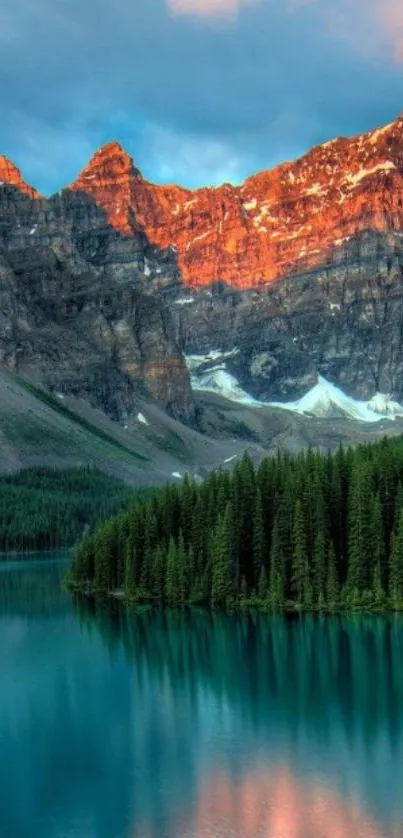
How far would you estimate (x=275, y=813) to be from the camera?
3478cm

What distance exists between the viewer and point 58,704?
177 feet

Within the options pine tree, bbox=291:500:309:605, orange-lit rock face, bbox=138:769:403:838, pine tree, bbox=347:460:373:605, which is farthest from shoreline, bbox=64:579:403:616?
orange-lit rock face, bbox=138:769:403:838

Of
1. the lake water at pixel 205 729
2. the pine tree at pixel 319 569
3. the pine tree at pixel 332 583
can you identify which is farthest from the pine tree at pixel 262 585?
the lake water at pixel 205 729

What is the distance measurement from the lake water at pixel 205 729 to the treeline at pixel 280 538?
7384 mm

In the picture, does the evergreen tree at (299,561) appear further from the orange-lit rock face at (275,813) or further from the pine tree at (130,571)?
the orange-lit rock face at (275,813)

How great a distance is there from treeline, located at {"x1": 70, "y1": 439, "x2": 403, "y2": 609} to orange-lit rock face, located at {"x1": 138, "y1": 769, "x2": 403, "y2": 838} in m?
45.3

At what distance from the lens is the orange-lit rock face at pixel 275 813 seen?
1298 inches

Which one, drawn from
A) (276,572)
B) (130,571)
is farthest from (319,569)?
(130,571)

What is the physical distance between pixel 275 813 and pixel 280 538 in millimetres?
55397

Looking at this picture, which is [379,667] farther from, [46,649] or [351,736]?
[46,649]

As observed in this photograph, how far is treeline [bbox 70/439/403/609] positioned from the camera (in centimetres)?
8531

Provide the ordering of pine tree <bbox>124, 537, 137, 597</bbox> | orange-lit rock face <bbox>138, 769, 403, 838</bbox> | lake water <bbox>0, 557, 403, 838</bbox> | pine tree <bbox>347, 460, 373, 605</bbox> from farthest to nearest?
pine tree <bbox>124, 537, 137, 597</bbox> < pine tree <bbox>347, 460, 373, 605</bbox> < lake water <bbox>0, 557, 403, 838</bbox> < orange-lit rock face <bbox>138, 769, 403, 838</bbox>

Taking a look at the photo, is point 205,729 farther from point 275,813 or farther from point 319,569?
point 319,569

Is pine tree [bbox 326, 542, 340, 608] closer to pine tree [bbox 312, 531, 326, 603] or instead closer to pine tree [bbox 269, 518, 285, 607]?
pine tree [bbox 312, 531, 326, 603]
